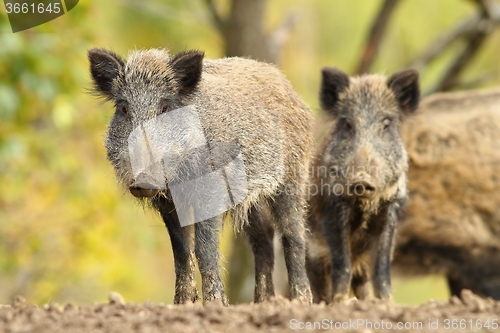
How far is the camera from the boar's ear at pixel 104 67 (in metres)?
4.49

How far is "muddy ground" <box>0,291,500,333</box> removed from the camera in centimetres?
317

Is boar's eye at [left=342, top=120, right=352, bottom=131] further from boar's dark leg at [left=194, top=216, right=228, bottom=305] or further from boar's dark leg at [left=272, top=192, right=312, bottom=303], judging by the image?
boar's dark leg at [left=194, top=216, right=228, bottom=305]

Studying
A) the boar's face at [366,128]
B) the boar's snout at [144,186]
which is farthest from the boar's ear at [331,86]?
the boar's snout at [144,186]

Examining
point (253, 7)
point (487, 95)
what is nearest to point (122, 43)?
point (253, 7)

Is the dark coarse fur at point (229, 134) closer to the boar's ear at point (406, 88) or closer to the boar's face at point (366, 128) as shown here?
the boar's face at point (366, 128)

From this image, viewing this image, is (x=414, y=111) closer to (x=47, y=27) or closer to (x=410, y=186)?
(x=410, y=186)

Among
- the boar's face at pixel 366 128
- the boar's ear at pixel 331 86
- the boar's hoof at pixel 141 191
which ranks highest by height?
the boar's ear at pixel 331 86

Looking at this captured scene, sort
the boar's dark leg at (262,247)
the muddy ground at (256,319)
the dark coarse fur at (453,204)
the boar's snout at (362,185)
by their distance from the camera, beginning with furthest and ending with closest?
1. the dark coarse fur at (453,204)
2. the boar's snout at (362,185)
3. the boar's dark leg at (262,247)
4. the muddy ground at (256,319)

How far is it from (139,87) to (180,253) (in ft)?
4.16

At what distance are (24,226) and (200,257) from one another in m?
6.84

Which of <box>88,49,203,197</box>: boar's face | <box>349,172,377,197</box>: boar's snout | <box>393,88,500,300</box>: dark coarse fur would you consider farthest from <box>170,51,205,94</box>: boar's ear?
<box>393,88,500,300</box>: dark coarse fur

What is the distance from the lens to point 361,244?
5863 millimetres

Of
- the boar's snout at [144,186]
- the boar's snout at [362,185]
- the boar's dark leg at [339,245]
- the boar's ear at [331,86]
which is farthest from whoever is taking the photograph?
the boar's ear at [331,86]

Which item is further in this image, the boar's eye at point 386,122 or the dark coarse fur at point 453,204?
the dark coarse fur at point 453,204
